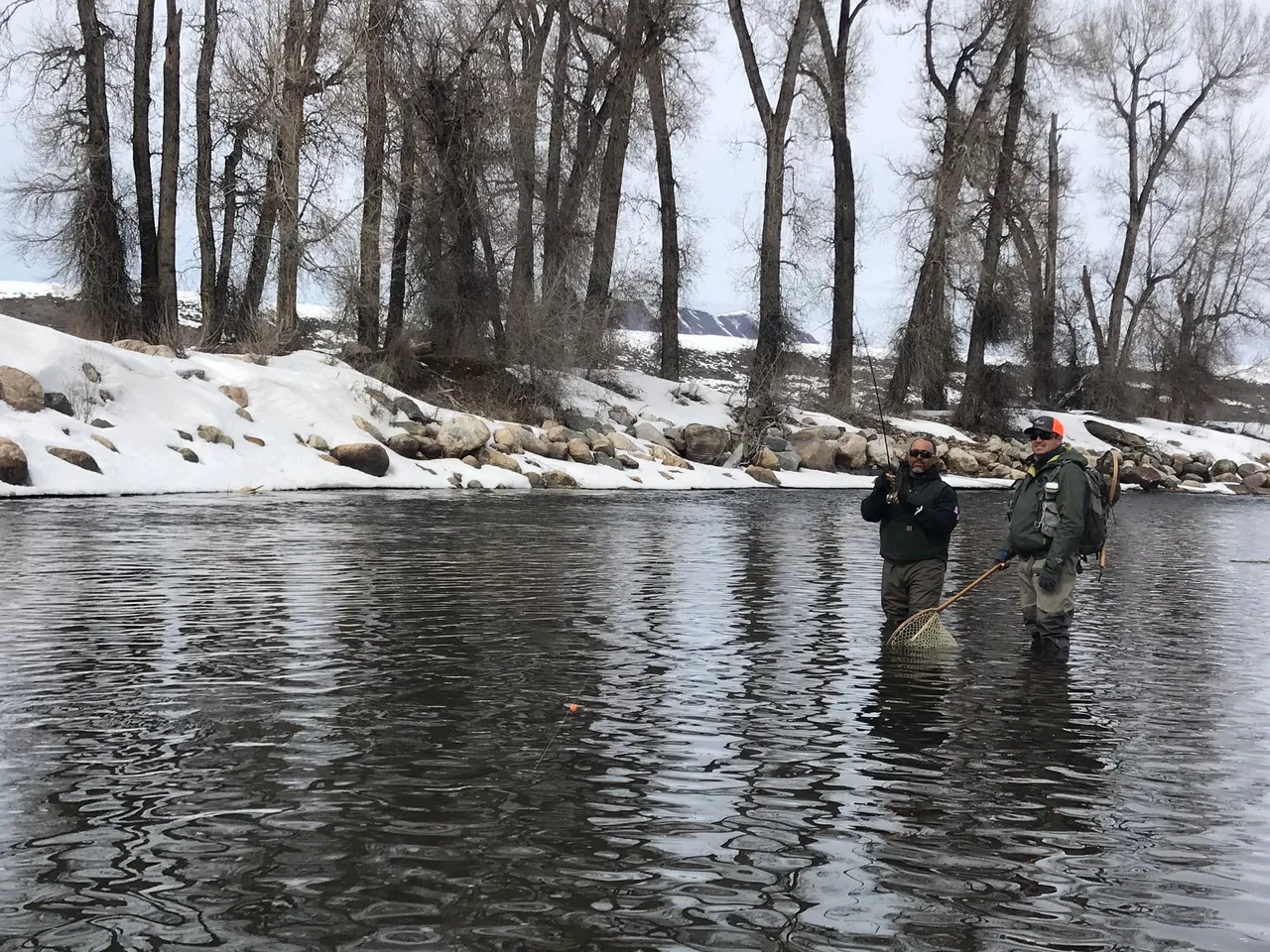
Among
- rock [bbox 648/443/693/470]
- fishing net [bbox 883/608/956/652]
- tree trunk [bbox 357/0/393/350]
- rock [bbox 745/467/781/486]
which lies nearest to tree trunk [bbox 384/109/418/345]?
tree trunk [bbox 357/0/393/350]

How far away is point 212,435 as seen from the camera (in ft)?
86.4

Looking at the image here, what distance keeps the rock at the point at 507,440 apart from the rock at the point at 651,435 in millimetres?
4655

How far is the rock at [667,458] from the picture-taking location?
3322cm

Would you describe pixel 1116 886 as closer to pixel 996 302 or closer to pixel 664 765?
pixel 664 765

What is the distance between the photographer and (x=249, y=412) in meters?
28.0

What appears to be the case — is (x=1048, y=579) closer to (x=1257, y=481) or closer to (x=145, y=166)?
(x=145, y=166)

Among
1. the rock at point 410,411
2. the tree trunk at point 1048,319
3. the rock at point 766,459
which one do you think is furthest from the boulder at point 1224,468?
the rock at point 410,411

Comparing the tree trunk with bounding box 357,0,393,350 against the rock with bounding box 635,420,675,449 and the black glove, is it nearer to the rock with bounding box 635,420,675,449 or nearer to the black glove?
the rock with bounding box 635,420,675,449

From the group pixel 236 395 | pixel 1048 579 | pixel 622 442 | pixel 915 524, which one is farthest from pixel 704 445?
pixel 1048 579

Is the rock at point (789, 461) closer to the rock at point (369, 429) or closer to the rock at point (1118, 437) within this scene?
the rock at point (369, 429)

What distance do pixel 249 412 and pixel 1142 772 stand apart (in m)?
23.6

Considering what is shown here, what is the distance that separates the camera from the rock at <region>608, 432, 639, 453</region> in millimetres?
33156

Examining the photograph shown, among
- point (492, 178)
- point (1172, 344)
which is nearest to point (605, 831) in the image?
point (492, 178)

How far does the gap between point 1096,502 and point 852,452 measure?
2692 centimetres
